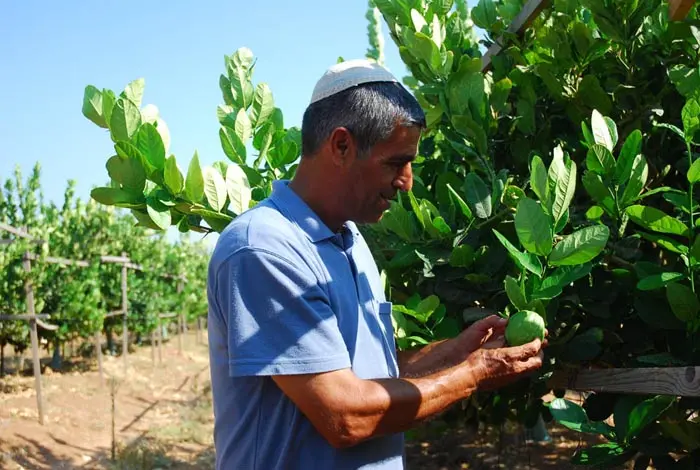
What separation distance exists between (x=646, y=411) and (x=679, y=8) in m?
1.20

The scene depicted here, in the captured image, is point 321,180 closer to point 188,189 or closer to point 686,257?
point 188,189

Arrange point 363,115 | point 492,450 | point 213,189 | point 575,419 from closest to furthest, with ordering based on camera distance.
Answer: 1. point 363,115
2. point 575,419
3. point 213,189
4. point 492,450

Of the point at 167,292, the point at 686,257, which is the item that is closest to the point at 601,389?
the point at 686,257

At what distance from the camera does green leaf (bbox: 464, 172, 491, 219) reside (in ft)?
7.39

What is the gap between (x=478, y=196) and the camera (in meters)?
2.27

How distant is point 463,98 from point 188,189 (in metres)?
0.99

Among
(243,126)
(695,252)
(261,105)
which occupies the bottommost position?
(695,252)

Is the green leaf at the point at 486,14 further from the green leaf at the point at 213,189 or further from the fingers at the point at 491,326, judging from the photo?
the fingers at the point at 491,326

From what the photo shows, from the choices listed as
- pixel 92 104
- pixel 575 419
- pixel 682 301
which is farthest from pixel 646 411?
pixel 92 104

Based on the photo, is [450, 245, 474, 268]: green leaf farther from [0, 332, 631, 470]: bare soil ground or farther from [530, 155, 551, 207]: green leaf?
[0, 332, 631, 470]: bare soil ground

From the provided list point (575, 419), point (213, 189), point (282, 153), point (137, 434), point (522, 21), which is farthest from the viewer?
point (137, 434)

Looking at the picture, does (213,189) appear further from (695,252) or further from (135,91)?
(695,252)

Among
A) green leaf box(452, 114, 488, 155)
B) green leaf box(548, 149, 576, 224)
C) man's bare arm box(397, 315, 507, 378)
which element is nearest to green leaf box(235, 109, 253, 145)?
green leaf box(452, 114, 488, 155)

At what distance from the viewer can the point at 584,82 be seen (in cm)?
255
